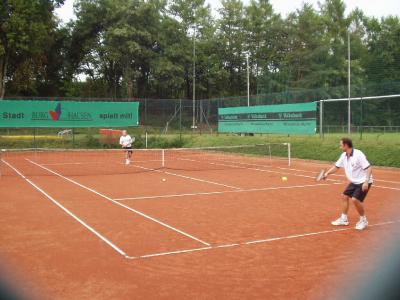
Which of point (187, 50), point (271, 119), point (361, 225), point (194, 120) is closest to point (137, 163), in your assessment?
point (271, 119)

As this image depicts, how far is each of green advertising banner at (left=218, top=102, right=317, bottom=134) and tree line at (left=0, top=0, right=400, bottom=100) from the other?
1681 centimetres

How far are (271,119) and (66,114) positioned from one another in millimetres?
12687

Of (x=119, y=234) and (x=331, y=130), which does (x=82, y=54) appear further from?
(x=119, y=234)

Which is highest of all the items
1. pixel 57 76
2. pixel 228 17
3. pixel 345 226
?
pixel 228 17

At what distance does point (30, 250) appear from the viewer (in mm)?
6512

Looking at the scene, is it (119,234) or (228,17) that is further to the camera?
(228,17)

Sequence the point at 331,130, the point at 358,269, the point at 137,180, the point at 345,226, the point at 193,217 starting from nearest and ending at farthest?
1. the point at 358,269
2. the point at 345,226
3. the point at 193,217
4. the point at 137,180
5. the point at 331,130

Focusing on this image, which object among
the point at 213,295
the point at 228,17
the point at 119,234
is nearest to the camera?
the point at 213,295

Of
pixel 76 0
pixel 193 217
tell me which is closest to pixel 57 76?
pixel 76 0

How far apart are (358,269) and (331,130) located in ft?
83.4

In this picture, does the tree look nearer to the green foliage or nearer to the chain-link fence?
the green foliage

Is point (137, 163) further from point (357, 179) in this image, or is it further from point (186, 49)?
point (186, 49)

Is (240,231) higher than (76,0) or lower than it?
lower

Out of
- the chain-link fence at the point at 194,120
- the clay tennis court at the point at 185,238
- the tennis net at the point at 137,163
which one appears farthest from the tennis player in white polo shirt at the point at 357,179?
the chain-link fence at the point at 194,120
